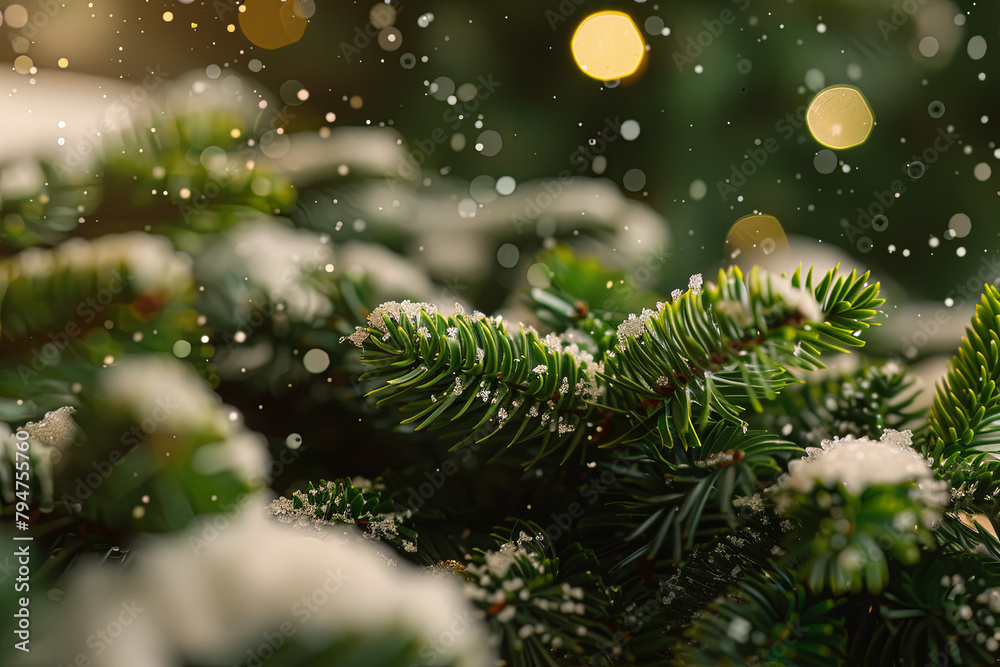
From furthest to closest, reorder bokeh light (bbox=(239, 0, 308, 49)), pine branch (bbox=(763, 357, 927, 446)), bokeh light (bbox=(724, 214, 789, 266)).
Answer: bokeh light (bbox=(724, 214, 789, 266))
bokeh light (bbox=(239, 0, 308, 49))
pine branch (bbox=(763, 357, 927, 446))

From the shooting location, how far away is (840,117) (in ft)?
2.37

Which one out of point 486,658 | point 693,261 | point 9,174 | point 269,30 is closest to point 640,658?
point 486,658

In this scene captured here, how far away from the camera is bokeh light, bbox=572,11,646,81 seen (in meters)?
0.74

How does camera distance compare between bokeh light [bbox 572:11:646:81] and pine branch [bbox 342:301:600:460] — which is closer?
pine branch [bbox 342:301:600:460]

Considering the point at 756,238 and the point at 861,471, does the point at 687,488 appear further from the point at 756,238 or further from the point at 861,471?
the point at 756,238

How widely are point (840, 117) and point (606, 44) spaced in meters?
0.29

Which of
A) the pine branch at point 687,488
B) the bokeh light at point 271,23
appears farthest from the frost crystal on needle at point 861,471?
the bokeh light at point 271,23

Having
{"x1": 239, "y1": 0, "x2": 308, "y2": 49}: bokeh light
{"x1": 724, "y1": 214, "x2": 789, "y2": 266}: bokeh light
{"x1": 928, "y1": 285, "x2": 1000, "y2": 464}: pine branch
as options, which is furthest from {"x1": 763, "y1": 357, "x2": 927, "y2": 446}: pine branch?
{"x1": 239, "y1": 0, "x2": 308, "y2": 49}: bokeh light

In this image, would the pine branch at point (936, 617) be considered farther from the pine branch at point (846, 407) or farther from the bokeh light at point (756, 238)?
the bokeh light at point (756, 238)

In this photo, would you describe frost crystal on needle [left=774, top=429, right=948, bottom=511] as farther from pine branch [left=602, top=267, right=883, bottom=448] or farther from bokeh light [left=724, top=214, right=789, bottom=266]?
bokeh light [left=724, top=214, right=789, bottom=266]

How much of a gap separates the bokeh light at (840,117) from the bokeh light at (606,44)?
0.22 m

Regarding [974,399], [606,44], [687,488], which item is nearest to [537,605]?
[687,488]

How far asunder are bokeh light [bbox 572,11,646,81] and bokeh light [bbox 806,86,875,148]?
0.22 metres

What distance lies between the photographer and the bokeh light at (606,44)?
0.74 m
